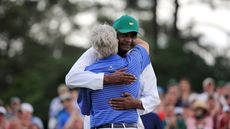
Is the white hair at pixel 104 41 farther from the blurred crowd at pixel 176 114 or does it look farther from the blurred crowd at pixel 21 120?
the blurred crowd at pixel 21 120

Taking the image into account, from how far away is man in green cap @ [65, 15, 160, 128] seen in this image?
8.34 metres

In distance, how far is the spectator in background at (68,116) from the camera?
15.1 meters

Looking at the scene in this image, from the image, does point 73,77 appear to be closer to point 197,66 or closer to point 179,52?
point 197,66

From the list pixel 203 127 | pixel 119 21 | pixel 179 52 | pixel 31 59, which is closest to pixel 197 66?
pixel 179 52

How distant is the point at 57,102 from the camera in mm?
17391

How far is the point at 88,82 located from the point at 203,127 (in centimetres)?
694

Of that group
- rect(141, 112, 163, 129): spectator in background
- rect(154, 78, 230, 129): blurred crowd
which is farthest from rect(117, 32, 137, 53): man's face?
rect(154, 78, 230, 129): blurred crowd

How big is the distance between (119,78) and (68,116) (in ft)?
24.1

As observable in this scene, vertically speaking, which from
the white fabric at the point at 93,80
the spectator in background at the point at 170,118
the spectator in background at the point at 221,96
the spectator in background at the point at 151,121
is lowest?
the spectator in background at the point at 170,118

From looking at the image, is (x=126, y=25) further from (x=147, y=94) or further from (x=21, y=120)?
(x=21, y=120)

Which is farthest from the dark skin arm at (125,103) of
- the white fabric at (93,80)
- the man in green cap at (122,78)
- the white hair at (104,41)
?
the white hair at (104,41)

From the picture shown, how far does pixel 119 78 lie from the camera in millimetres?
8328

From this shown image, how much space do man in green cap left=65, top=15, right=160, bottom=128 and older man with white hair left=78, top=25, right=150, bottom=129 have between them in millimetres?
64

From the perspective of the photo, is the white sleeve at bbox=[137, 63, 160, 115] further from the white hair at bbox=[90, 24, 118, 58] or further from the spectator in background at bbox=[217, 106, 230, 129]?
the spectator in background at bbox=[217, 106, 230, 129]
